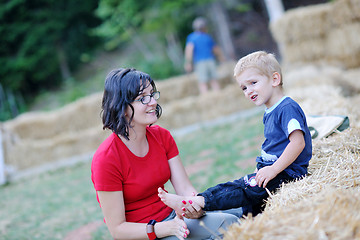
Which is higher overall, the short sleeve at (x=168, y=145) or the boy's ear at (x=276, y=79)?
the boy's ear at (x=276, y=79)

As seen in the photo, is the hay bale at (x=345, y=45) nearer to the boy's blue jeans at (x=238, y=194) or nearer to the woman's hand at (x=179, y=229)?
the boy's blue jeans at (x=238, y=194)

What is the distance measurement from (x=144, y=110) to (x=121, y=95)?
6.5 inches

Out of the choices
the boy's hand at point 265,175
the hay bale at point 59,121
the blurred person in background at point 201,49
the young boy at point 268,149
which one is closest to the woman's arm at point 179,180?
the young boy at point 268,149

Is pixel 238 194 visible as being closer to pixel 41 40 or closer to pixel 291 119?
pixel 291 119

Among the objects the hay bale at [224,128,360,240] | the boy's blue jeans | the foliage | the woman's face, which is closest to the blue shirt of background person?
the woman's face

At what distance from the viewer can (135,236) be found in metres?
2.00

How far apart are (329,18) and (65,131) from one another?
7424 mm

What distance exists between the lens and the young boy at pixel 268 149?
2.00 metres

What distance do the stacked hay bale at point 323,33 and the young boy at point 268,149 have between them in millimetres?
6858

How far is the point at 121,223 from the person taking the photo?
6.65 feet

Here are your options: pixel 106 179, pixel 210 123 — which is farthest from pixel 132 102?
pixel 210 123

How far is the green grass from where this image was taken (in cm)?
429

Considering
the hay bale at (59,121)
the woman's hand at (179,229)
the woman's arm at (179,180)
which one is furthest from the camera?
the hay bale at (59,121)

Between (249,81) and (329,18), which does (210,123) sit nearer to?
(329,18)
